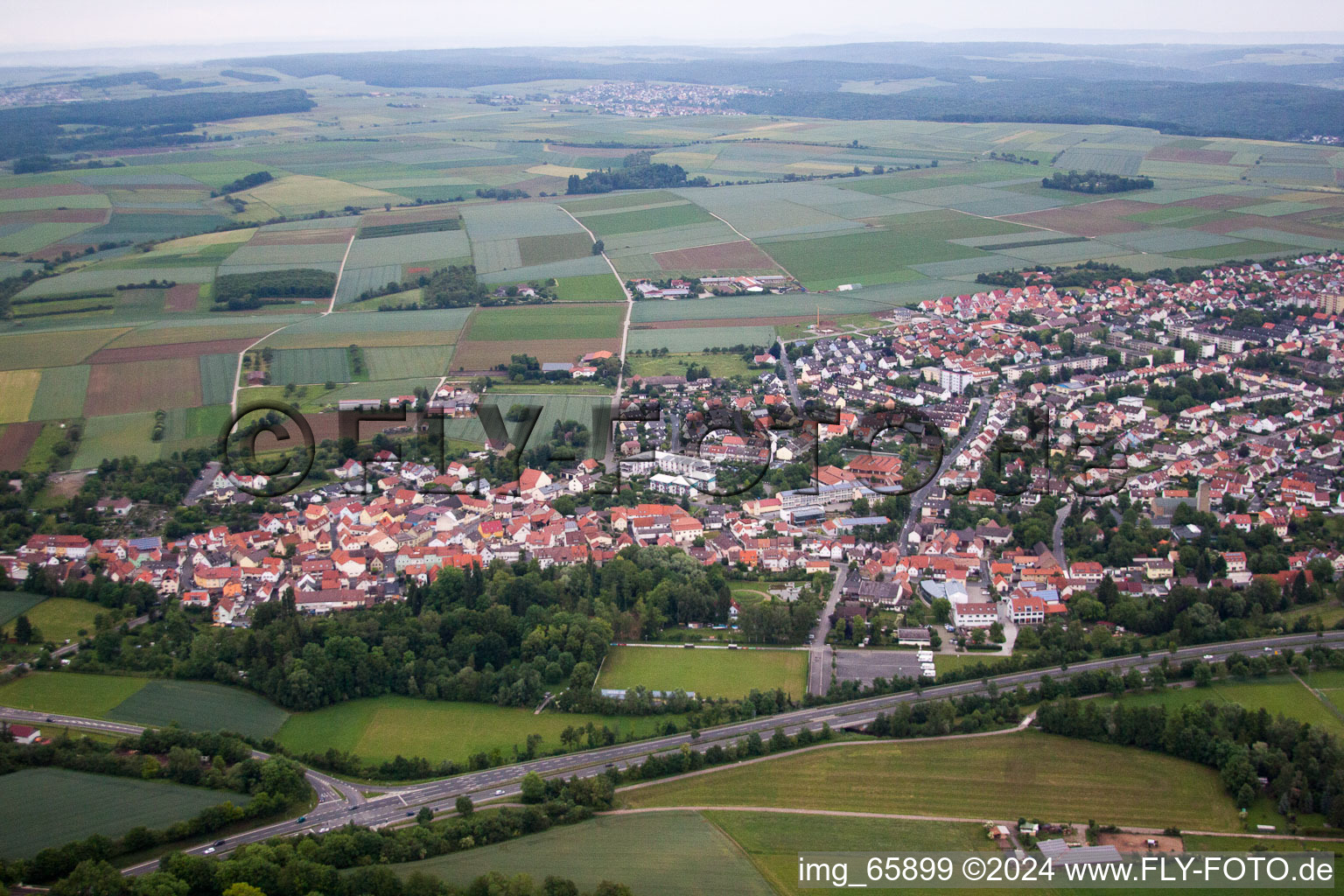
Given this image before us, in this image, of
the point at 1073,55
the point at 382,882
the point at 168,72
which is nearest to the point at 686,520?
the point at 382,882

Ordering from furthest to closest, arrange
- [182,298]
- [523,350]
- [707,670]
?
[182,298] < [523,350] < [707,670]

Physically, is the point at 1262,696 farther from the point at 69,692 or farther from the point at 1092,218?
the point at 1092,218

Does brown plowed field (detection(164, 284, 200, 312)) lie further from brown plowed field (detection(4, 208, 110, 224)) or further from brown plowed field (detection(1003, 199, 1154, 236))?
brown plowed field (detection(1003, 199, 1154, 236))

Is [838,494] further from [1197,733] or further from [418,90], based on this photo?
[418,90]

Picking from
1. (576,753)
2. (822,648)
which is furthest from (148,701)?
(822,648)

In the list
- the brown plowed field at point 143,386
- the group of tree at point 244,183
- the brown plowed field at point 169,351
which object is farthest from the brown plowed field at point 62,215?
the brown plowed field at point 143,386

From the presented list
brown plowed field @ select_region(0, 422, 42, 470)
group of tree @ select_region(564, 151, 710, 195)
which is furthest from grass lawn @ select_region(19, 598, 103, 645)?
group of tree @ select_region(564, 151, 710, 195)
